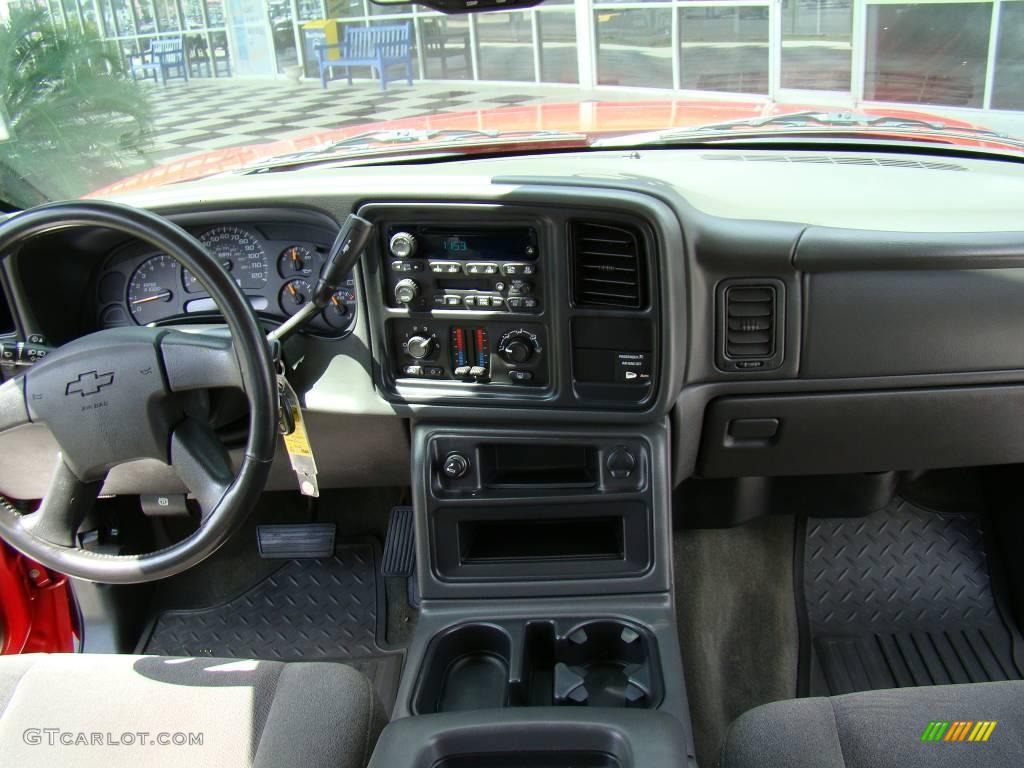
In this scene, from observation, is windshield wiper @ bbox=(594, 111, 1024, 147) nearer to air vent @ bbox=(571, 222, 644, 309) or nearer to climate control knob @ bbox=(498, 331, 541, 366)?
air vent @ bbox=(571, 222, 644, 309)

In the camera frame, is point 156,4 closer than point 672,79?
Yes

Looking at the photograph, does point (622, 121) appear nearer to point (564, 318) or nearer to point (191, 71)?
point (564, 318)

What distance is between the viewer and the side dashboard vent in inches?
76.2

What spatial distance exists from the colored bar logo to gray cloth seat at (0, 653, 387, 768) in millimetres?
931

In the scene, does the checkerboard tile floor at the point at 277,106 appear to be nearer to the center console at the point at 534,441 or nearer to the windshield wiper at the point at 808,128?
the windshield wiper at the point at 808,128

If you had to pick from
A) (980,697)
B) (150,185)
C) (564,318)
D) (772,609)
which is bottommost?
(772,609)

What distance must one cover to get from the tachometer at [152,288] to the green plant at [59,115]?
0.38 m

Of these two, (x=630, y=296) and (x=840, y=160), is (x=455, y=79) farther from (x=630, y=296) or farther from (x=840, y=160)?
(x=630, y=296)

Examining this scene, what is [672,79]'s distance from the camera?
793 cm

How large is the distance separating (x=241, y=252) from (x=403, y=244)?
0.41 metres

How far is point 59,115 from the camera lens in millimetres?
2605

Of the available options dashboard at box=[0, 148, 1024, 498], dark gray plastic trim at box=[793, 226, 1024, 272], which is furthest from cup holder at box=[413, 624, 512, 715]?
dark gray plastic trim at box=[793, 226, 1024, 272]

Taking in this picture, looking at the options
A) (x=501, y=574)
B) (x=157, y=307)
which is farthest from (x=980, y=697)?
(x=157, y=307)

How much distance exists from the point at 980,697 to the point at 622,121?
153cm
